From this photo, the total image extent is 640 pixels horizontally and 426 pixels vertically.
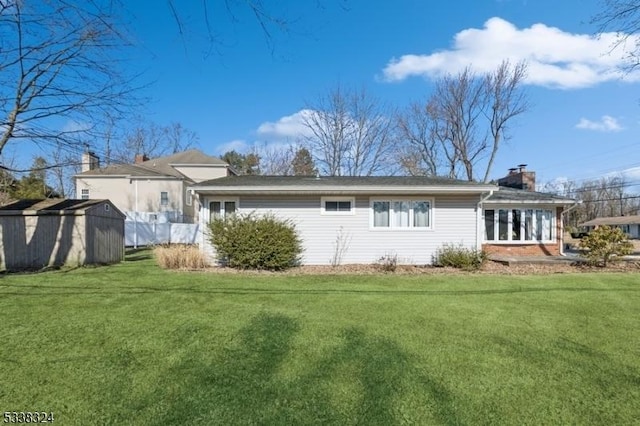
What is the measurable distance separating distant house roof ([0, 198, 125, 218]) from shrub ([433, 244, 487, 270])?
11339 millimetres

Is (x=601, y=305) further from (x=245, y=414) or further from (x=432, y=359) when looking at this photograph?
(x=245, y=414)

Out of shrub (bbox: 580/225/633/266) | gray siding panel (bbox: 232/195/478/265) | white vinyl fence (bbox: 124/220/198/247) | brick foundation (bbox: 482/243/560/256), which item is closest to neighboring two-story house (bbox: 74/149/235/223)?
white vinyl fence (bbox: 124/220/198/247)

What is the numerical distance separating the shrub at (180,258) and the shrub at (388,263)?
17.8ft

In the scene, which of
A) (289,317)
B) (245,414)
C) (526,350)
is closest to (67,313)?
(289,317)

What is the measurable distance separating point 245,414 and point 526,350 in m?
3.21

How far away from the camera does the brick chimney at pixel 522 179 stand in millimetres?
20034

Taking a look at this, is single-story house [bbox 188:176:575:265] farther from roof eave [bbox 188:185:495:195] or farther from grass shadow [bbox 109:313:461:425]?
grass shadow [bbox 109:313:461:425]

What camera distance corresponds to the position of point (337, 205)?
12.5 meters

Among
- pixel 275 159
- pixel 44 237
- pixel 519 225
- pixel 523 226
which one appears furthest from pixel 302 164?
pixel 44 237

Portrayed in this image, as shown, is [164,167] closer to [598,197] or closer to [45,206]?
[45,206]

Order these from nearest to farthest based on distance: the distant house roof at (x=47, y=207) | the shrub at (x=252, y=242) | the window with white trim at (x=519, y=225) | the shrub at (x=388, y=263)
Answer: the shrub at (x=252, y=242), the shrub at (x=388, y=263), the distant house roof at (x=47, y=207), the window with white trim at (x=519, y=225)

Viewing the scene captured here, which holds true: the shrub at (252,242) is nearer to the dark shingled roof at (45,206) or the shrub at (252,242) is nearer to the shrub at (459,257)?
the dark shingled roof at (45,206)

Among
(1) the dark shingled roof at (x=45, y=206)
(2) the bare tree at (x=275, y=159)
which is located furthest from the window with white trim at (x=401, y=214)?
(2) the bare tree at (x=275, y=159)

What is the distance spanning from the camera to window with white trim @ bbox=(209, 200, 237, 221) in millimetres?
12289
